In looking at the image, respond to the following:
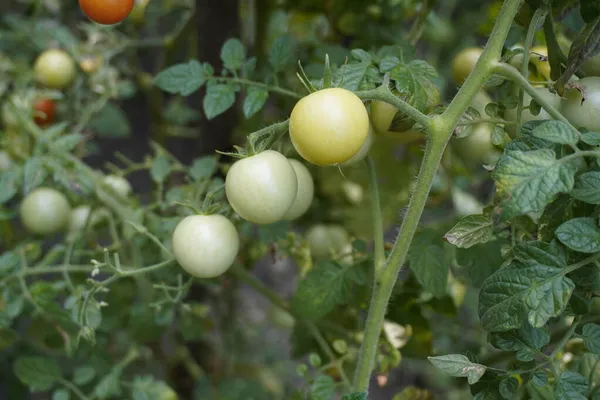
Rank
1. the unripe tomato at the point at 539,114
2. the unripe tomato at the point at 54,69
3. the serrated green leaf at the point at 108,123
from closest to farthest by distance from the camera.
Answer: the unripe tomato at the point at 539,114 < the unripe tomato at the point at 54,69 < the serrated green leaf at the point at 108,123

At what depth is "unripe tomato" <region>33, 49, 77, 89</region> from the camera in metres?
1.02

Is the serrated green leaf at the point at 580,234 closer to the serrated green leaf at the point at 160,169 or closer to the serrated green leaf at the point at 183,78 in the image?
the serrated green leaf at the point at 183,78

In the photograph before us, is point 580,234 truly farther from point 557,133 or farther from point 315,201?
point 315,201

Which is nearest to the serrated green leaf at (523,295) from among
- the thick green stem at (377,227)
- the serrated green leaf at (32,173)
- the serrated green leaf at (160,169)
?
the thick green stem at (377,227)

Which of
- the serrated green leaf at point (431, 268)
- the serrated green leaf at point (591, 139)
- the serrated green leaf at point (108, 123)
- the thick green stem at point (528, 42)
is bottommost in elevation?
the serrated green leaf at point (108, 123)

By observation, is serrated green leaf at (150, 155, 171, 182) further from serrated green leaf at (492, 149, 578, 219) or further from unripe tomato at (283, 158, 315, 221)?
serrated green leaf at (492, 149, 578, 219)

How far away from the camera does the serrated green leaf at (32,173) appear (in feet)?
2.66

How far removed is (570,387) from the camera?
524 millimetres

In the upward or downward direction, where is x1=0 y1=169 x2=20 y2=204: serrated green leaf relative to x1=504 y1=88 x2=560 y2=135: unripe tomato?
downward

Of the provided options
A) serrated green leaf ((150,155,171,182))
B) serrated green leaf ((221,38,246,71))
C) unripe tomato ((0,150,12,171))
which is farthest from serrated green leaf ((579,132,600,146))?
unripe tomato ((0,150,12,171))

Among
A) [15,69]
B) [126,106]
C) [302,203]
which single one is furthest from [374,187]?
[126,106]

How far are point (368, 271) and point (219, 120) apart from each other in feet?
1.28

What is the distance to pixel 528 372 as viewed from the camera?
0.56 m

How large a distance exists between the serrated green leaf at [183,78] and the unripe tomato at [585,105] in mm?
377
